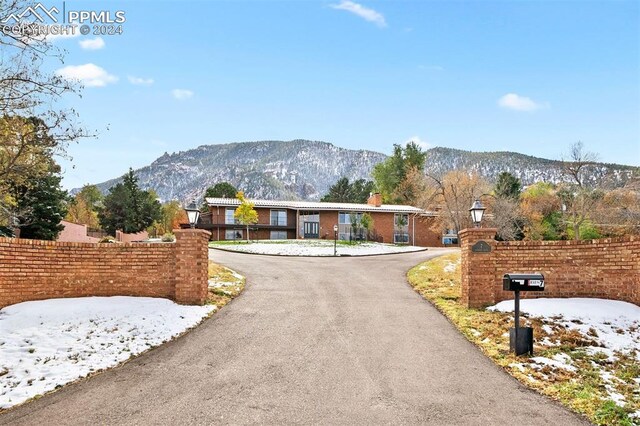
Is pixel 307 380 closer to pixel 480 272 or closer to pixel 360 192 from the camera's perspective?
pixel 480 272

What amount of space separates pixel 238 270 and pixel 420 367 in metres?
11.1

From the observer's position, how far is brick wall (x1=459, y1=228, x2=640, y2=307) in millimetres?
9547

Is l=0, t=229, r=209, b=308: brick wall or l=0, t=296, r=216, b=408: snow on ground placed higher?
l=0, t=229, r=209, b=308: brick wall

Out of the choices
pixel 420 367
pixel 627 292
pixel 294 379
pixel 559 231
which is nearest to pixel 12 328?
pixel 294 379

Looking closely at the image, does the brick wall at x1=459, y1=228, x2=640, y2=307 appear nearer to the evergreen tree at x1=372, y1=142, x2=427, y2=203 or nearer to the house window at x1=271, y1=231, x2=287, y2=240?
the house window at x1=271, y1=231, x2=287, y2=240

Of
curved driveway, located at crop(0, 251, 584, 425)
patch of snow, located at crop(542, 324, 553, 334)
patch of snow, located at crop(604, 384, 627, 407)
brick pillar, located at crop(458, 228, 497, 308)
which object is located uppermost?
brick pillar, located at crop(458, 228, 497, 308)

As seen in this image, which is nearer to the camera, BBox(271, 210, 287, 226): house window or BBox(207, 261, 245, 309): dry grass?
BBox(207, 261, 245, 309): dry grass

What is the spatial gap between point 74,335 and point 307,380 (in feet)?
15.7

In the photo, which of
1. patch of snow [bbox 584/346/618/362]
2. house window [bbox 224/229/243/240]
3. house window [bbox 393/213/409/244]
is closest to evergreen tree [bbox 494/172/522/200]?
house window [bbox 393/213/409/244]

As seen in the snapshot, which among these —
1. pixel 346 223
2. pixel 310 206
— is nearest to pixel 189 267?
pixel 346 223

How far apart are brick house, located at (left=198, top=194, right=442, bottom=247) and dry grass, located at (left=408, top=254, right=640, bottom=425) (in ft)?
106

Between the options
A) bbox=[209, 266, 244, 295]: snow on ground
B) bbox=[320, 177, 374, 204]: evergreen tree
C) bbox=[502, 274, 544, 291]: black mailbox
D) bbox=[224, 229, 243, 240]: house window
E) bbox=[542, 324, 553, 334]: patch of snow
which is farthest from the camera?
bbox=[320, 177, 374, 204]: evergreen tree

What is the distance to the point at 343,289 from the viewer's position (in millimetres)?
13234

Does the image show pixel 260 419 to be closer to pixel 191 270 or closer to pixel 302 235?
pixel 191 270
